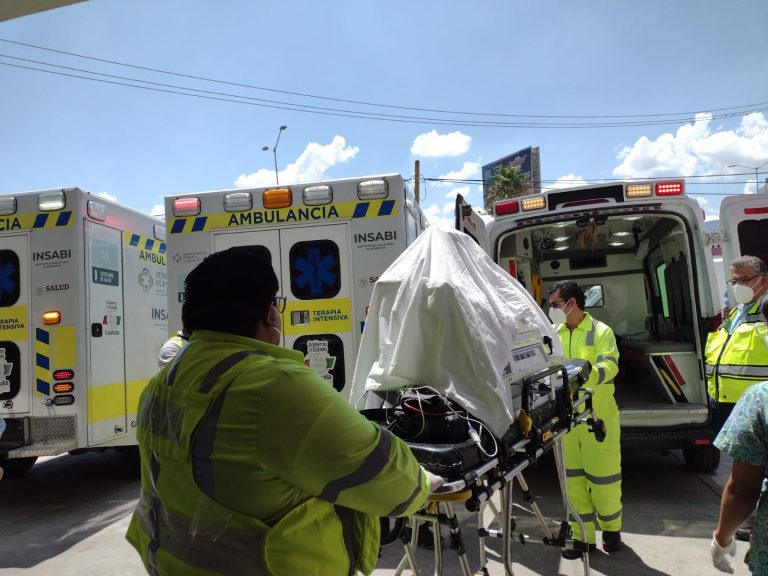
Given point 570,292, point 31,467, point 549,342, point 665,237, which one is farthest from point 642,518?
point 31,467

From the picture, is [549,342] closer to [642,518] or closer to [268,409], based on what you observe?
[268,409]

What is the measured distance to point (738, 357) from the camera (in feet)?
12.7

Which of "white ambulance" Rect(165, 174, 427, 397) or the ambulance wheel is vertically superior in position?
→ "white ambulance" Rect(165, 174, 427, 397)

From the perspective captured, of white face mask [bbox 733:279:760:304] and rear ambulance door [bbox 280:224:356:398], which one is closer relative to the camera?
white face mask [bbox 733:279:760:304]

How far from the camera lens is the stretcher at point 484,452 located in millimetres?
2072

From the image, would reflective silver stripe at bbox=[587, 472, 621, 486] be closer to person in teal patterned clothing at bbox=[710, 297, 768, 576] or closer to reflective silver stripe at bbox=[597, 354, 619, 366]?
reflective silver stripe at bbox=[597, 354, 619, 366]

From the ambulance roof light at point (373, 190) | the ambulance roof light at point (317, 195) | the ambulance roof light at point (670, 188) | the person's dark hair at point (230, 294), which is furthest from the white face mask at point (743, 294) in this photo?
the person's dark hair at point (230, 294)

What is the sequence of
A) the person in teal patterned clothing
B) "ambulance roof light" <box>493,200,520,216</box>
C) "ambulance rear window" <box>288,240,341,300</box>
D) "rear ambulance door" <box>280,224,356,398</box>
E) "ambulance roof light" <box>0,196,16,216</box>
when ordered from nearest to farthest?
the person in teal patterned clothing → "rear ambulance door" <box>280,224,356,398</box> → "ambulance rear window" <box>288,240,341,300</box> → "ambulance roof light" <box>493,200,520,216</box> → "ambulance roof light" <box>0,196,16,216</box>

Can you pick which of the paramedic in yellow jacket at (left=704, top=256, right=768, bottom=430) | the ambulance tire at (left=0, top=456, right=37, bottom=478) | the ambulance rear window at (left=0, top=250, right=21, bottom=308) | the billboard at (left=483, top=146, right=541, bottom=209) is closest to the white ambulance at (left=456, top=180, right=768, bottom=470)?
the paramedic in yellow jacket at (left=704, top=256, right=768, bottom=430)

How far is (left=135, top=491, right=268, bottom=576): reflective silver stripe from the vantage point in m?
1.41

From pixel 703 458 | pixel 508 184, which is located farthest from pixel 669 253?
pixel 508 184

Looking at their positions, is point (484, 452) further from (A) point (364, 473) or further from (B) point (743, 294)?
(B) point (743, 294)

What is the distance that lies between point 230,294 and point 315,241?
3795mm

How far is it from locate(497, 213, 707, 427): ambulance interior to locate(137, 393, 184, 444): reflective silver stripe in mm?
4436
